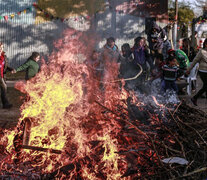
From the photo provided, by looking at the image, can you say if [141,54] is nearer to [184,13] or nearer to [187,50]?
[187,50]

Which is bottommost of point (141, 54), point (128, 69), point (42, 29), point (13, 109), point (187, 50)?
point (13, 109)

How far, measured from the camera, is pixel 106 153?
3756 mm

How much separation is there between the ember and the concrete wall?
12911mm

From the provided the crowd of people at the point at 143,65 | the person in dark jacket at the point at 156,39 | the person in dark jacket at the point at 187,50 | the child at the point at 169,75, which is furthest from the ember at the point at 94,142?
the person in dark jacket at the point at 187,50

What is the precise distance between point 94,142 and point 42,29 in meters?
15.0

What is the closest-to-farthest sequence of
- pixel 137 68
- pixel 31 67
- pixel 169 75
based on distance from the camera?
pixel 31 67 → pixel 169 75 → pixel 137 68

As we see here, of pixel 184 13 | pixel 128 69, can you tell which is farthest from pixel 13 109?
pixel 184 13

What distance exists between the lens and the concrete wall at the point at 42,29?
17.1 m

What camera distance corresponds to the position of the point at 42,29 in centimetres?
1748

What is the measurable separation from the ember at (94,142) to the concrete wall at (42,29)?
12911 mm

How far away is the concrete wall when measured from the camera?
56.2ft

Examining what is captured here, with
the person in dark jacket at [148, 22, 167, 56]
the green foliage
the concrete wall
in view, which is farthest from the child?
the green foliage

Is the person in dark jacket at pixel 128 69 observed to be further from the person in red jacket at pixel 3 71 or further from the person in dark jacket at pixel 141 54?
the person in red jacket at pixel 3 71

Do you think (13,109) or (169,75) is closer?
(169,75)
